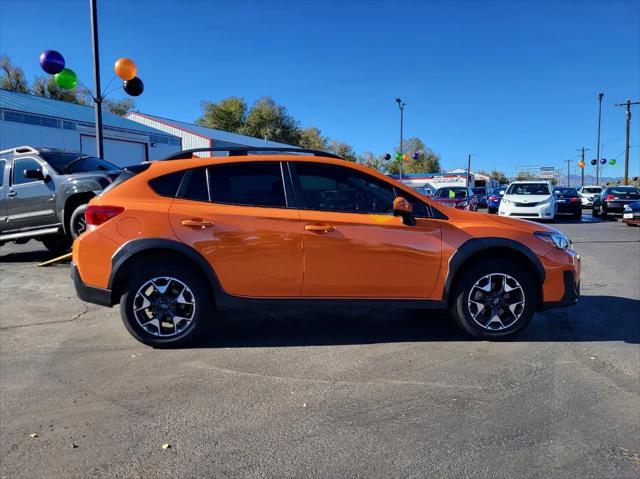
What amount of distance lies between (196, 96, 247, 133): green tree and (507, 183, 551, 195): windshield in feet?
188

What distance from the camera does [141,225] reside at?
4332 millimetres

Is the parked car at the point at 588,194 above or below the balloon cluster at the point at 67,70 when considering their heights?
below

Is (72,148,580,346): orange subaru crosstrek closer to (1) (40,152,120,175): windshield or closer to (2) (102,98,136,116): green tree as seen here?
(1) (40,152,120,175): windshield

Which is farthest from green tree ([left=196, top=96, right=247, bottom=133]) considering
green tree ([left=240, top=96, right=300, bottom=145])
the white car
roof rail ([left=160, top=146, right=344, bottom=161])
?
roof rail ([left=160, top=146, right=344, bottom=161])

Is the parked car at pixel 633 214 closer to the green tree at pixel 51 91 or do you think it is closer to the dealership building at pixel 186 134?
the dealership building at pixel 186 134

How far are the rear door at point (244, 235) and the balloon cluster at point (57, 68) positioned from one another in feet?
31.4

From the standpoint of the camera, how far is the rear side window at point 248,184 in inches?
176

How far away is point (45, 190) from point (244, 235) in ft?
20.6

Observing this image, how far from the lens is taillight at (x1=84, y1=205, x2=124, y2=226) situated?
4.35 m

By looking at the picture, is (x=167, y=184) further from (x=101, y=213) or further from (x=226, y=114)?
(x=226, y=114)

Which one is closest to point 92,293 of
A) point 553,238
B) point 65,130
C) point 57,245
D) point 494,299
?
point 494,299

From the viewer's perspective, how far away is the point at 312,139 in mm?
82562

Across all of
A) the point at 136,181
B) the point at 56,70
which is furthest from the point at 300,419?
the point at 56,70

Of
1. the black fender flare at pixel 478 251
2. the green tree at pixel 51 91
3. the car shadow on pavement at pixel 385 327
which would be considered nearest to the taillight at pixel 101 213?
the car shadow on pavement at pixel 385 327
